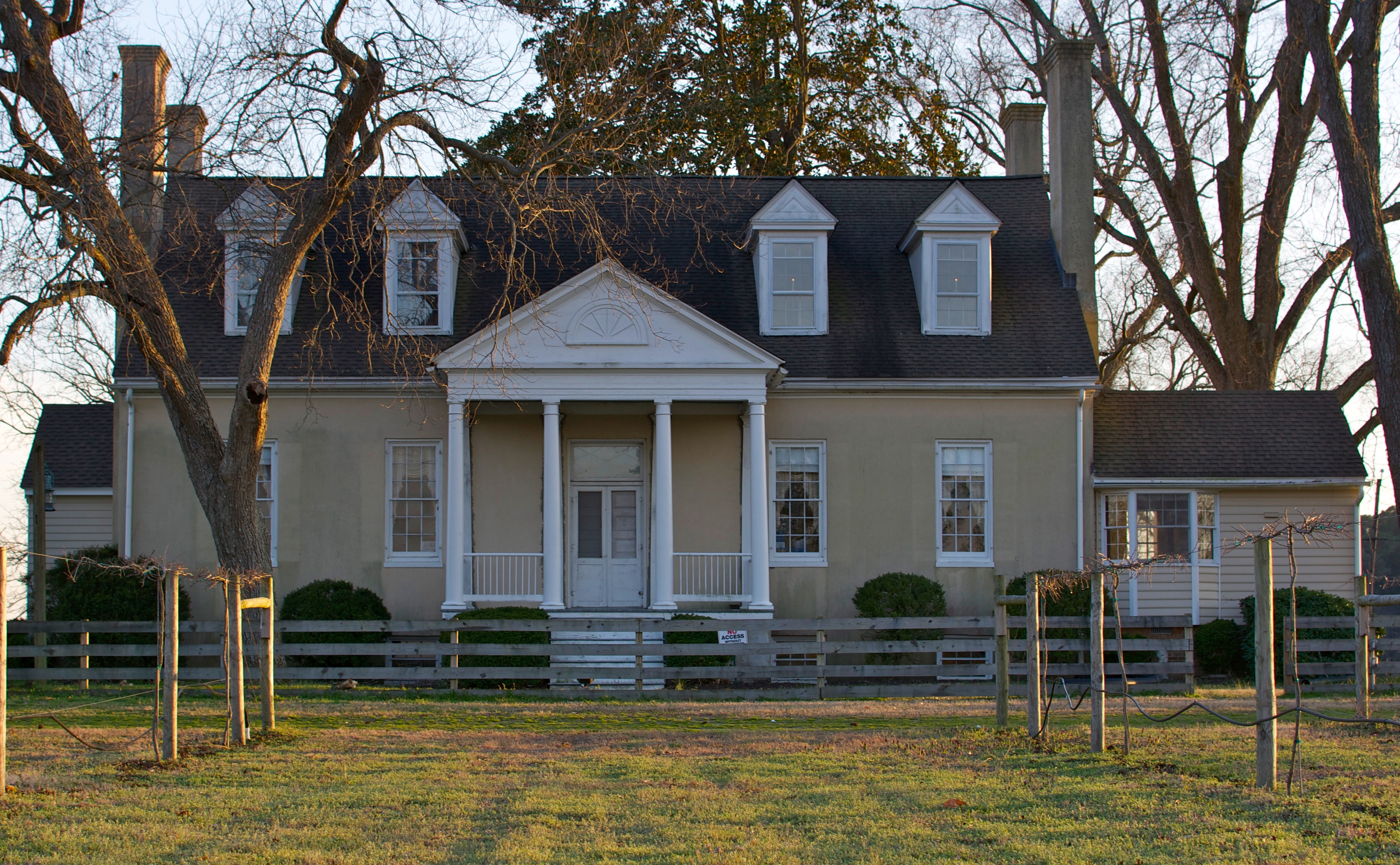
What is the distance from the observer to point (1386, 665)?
1366 cm

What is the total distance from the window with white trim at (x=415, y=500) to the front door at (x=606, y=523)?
2204mm

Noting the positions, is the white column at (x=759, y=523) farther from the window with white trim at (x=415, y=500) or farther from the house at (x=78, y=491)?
the house at (x=78, y=491)

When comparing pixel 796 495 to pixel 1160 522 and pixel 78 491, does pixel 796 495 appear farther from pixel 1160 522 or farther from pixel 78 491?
pixel 78 491

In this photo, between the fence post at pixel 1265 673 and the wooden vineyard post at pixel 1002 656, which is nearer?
the fence post at pixel 1265 673

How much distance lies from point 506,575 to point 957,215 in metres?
9.64

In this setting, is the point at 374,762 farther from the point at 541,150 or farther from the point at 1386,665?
the point at 1386,665

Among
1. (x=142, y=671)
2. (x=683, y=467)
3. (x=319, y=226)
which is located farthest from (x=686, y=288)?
(x=142, y=671)

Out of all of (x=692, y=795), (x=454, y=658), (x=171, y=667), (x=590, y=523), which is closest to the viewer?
(x=692, y=795)

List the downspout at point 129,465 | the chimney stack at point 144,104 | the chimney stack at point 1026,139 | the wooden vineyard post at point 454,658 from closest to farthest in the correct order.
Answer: the wooden vineyard post at point 454,658, the chimney stack at point 144,104, the downspout at point 129,465, the chimney stack at point 1026,139

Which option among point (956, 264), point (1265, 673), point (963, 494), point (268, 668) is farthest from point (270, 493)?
point (1265, 673)

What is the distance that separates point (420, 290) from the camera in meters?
19.2

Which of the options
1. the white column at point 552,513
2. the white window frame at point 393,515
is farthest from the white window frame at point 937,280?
the white window frame at point 393,515

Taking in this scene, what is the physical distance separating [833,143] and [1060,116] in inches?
380

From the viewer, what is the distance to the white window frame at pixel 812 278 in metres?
19.5
